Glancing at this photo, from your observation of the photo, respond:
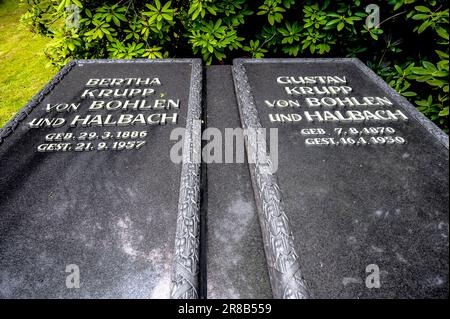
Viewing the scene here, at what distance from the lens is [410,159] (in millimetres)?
1575

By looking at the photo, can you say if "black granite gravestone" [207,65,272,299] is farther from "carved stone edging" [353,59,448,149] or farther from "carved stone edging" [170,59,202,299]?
"carved stone edging" [353,59,448,149]

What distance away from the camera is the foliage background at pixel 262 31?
8.96 ft

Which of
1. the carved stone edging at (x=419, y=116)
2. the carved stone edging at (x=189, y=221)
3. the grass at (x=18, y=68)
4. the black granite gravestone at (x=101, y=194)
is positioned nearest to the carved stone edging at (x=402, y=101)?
the carved stone edging at (x=419, y=116)

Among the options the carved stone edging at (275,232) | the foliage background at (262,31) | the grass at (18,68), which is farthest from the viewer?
the grass at (18,68)

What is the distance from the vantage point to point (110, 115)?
1.94m

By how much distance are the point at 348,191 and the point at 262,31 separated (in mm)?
2407

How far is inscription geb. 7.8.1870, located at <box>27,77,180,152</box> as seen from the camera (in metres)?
1.73

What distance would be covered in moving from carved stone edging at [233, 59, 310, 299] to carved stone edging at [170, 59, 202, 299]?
0.99ft

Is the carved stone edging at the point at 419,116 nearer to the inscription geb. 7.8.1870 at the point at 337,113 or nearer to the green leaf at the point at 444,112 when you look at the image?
the inscription geb. 7.8.1870 at the point at 337,113

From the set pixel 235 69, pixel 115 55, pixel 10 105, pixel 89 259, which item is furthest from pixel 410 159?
pixel 10 105

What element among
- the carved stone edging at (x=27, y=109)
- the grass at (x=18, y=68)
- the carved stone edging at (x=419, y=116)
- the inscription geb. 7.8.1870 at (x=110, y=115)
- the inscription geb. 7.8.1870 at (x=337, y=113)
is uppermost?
the carved stone edging at (x=27, y=109)

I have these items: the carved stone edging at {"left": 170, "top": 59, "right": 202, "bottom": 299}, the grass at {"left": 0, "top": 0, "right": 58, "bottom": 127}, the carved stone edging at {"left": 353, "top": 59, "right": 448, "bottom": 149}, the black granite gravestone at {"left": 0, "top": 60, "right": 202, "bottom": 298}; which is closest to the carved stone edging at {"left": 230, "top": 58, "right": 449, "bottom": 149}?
the carved stone edging at {"left": 353, "top": 59, "right": 448, "bottom": 149}

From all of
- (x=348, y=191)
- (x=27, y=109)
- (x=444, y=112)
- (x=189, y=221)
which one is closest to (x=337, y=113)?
(x=348, y=191)
